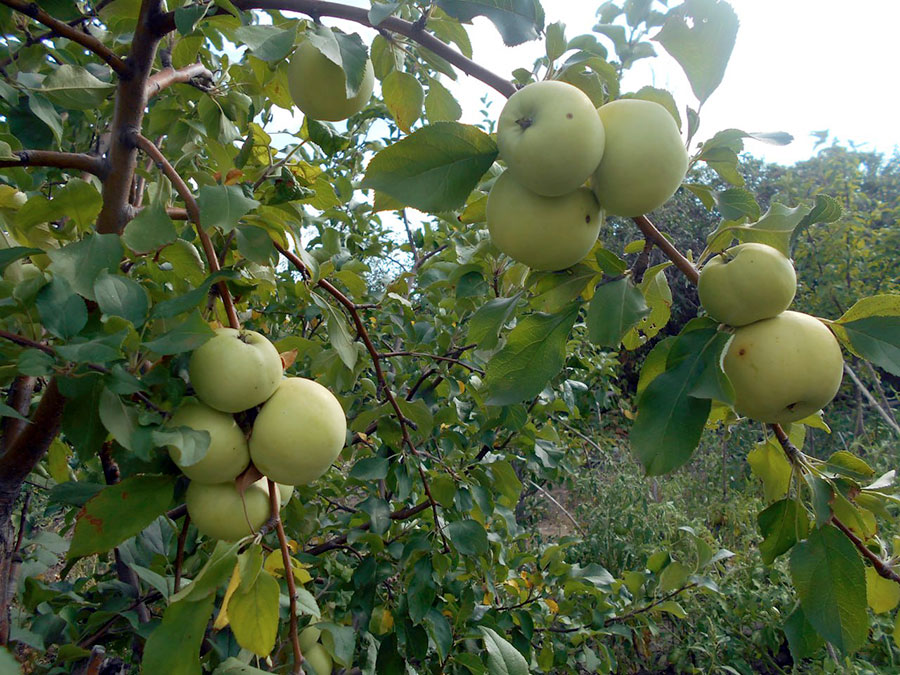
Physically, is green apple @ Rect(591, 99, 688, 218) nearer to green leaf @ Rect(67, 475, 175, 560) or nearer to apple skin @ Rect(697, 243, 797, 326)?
apple skin @ Rect(697, 243, 797, 326)

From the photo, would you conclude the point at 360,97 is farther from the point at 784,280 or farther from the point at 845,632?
the point at 845,632

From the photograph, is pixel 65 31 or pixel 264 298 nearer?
pixel 65 31

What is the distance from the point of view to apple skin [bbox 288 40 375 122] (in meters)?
0.93

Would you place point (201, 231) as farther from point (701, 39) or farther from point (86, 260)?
point (701, 39)

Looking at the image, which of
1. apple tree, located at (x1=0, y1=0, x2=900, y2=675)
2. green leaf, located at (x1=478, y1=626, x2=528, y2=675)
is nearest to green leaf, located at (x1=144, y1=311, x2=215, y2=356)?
apple tree, located at (x1=0, y1=0, x2=900, y2=675)

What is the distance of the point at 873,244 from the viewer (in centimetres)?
546

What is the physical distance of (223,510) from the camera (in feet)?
2.58

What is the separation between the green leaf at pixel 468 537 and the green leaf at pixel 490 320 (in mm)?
631

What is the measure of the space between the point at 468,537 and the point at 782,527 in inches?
28.5

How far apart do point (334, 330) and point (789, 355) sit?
76cm

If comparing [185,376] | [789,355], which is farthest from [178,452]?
[789,355]

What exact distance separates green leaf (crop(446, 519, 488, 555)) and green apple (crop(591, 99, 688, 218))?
93 centimetres

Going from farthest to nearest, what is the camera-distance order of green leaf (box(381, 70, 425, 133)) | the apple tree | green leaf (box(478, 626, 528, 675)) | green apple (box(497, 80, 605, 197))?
green leaf (box(478, 626, 528, 675)), green leaf (box(381, 70, 425, 133)), the apple tree, green apple (box(497, 80, 605, 197))

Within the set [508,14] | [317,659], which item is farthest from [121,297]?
[317,659]
